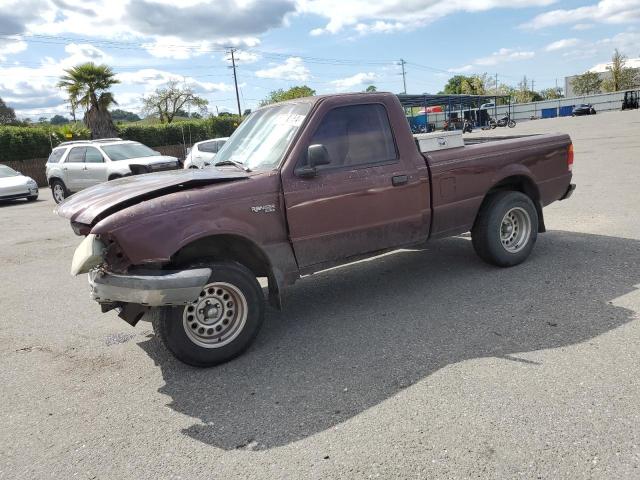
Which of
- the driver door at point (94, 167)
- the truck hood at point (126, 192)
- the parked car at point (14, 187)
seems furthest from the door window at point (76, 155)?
the truck hood at point (126, 192)

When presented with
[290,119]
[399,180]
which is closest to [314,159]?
[290,119]

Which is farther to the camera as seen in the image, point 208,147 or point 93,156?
point 208,147

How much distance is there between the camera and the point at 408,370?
3729mm

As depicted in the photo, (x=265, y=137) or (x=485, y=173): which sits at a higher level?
(x=265, y=137)

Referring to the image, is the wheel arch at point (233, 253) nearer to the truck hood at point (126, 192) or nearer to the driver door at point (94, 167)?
the truck hood at point (126, 192)

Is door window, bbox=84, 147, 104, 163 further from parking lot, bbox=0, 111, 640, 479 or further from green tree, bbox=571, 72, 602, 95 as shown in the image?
green tree, bbox=571, 72, 602, 95

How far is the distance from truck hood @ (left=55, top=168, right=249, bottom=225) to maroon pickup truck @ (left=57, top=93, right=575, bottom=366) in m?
0.01

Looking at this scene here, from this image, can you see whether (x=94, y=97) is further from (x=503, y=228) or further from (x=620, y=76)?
(x=620, y=76)

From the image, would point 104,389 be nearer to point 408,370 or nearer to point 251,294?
point 251,294

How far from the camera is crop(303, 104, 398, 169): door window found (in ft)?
15.4

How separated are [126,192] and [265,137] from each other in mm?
1461

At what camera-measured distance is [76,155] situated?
1684cm

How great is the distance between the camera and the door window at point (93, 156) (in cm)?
1611

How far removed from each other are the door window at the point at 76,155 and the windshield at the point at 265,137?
13.0 metres
